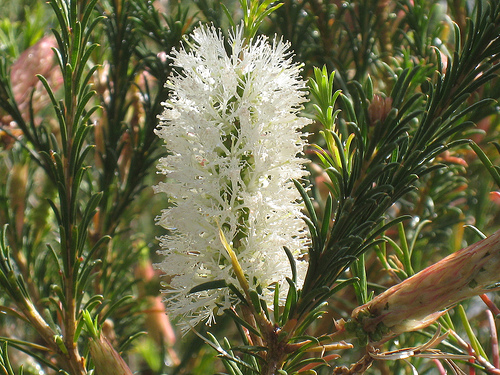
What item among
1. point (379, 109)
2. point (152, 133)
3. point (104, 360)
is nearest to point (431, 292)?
point (379, 109)

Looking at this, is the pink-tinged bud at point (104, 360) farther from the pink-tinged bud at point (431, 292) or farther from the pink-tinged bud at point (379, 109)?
the pink-tinged bud at point (379, 109)

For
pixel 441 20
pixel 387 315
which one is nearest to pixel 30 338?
pixel 387 315

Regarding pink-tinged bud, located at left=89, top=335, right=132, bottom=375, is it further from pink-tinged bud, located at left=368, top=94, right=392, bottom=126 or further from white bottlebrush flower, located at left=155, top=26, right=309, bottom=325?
pink-tinged bud, located at left=368, top=94, right=392, bottom=126

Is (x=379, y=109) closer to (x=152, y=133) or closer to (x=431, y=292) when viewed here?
(x=431, y=292)

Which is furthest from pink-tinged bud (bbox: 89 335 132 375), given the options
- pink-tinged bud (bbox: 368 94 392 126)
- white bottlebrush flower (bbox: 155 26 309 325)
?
pink-tinged bud (bbox: 368 94 392 126)

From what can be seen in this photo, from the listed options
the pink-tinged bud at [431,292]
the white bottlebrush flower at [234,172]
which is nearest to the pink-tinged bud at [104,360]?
the white bottlebrush flower at [234,172]

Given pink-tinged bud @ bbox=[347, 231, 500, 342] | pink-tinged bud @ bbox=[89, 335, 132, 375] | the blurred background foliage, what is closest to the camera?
pink-tinged bud @ bbox=[347, 231, 500, 342]
